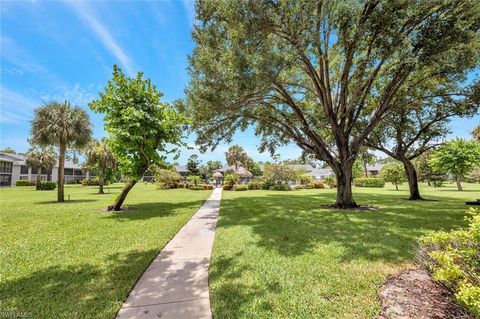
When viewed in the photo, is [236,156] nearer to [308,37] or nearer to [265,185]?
[265,185]

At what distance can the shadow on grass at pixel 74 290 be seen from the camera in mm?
3260

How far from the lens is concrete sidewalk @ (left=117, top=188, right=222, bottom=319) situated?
325cm

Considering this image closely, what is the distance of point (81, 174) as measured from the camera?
2512 inches

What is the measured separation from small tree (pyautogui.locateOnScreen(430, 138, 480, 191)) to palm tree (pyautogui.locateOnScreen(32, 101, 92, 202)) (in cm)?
2874

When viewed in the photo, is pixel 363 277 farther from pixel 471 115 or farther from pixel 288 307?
pixel 471 115

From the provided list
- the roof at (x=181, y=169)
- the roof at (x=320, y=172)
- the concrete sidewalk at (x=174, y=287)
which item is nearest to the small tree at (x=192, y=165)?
the roof at (x=181, y=169)

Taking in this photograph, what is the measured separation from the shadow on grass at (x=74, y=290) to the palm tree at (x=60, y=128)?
1485 centimetres

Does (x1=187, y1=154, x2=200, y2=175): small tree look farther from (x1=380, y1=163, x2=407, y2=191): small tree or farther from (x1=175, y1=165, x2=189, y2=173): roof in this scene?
(x1=380, y1=163, x2=407, y2=191): small tree

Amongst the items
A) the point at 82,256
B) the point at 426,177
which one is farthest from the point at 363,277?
the point at 426,177

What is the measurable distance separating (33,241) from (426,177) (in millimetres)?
41189

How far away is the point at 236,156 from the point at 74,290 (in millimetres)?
62722

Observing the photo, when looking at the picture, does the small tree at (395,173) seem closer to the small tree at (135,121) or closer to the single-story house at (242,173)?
the single-story house at (242,173)

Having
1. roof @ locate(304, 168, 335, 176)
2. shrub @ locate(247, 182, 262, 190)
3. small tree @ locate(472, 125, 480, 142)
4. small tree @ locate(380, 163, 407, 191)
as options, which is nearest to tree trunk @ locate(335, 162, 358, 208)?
small tree @ locate(472, 125, 480, 142)

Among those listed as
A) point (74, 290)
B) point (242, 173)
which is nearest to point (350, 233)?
point (74, 290)
